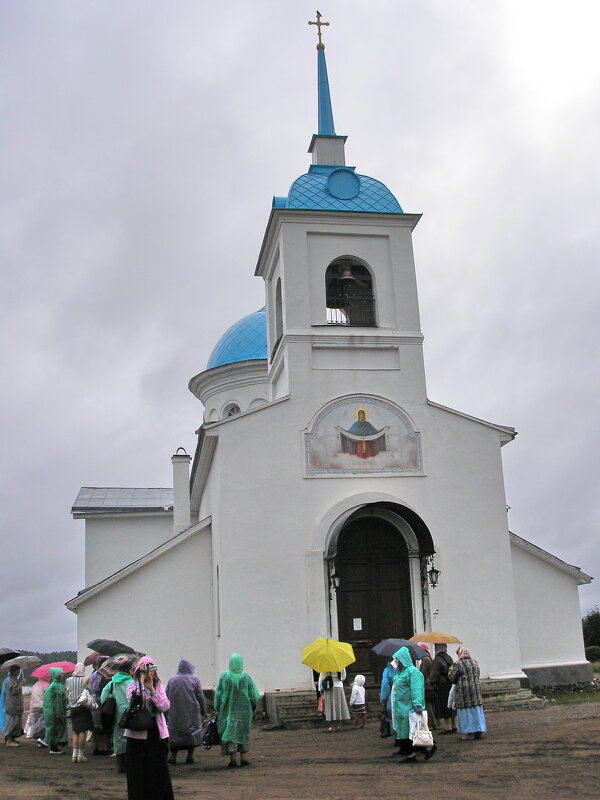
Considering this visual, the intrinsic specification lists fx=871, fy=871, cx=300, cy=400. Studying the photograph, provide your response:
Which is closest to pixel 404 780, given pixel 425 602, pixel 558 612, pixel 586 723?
pixel 586 723

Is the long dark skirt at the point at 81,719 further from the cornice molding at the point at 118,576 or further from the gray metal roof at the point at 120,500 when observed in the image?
the gray metal roof at the point at 120,500

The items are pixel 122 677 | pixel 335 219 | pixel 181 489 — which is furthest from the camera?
pixel 181 489

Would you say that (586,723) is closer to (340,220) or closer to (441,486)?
(441,486)

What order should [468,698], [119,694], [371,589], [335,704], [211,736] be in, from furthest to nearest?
1. [371,589]
2. [335,704]
3. [468,698]
4. [211,736]
5. [119,694]

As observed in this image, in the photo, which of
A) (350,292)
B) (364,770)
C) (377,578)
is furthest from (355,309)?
(364,770)

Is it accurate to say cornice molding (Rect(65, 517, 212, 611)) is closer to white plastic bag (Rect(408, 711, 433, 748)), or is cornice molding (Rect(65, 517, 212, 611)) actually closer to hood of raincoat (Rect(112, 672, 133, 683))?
hood of raincoat (Rect(112, 672, 133, 683))

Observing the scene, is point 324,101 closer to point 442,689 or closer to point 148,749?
point 442,689

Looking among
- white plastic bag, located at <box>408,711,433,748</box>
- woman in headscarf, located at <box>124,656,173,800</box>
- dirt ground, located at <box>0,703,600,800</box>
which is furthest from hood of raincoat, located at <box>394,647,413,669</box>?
woman in headscarf, located at <box>124,656,173,800</box>

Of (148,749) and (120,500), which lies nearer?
(148,749)

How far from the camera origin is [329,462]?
17.4 metres

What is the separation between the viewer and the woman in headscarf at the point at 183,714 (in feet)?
35.3

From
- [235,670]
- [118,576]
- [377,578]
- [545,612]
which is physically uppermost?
[118,576]

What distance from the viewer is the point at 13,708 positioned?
1488cm

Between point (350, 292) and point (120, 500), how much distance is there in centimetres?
1449
